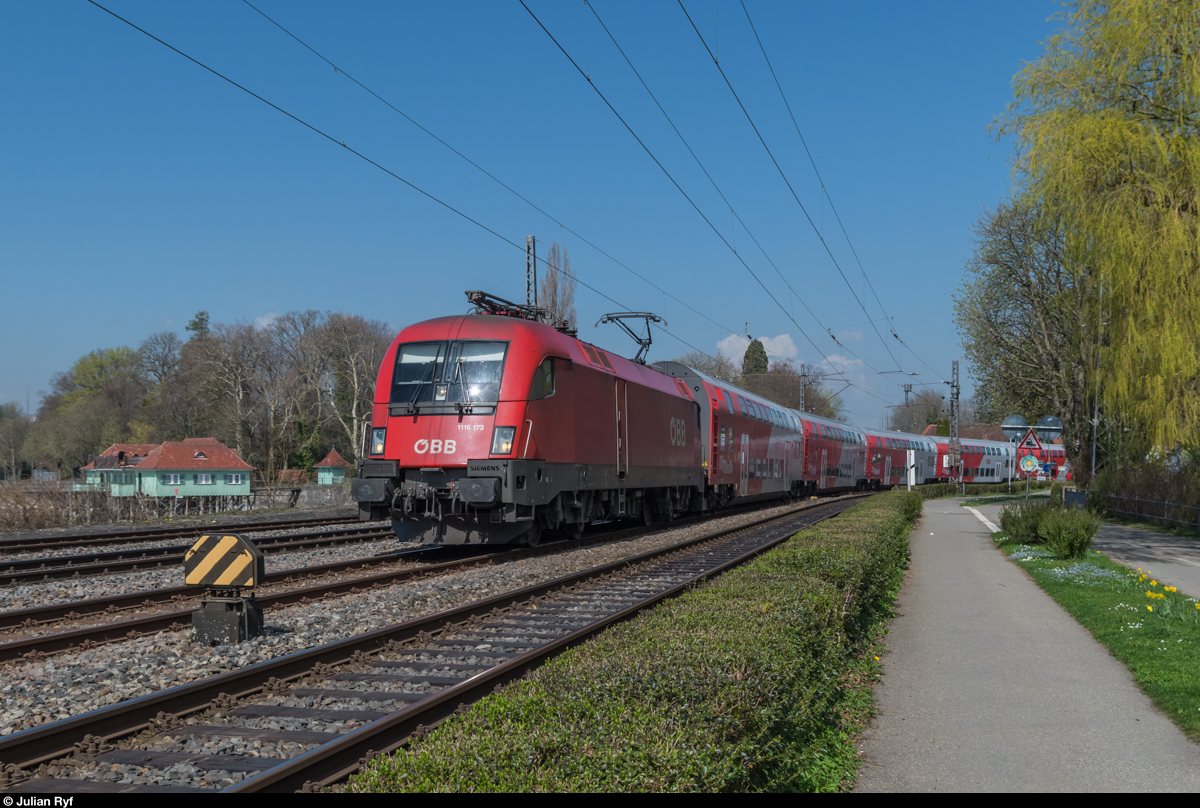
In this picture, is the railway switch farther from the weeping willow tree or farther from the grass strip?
the weeping willow tree

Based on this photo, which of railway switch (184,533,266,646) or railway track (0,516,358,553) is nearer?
railway switch (184,533,266,646)

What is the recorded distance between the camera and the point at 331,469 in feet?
218

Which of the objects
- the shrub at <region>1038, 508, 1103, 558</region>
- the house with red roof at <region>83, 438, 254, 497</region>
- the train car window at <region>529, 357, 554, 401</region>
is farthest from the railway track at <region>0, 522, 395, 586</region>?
the house with red roof at <region>83, 438, 254, 497</region>

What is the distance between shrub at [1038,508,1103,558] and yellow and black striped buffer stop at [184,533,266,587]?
1463 cm

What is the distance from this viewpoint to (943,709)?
6836 mm

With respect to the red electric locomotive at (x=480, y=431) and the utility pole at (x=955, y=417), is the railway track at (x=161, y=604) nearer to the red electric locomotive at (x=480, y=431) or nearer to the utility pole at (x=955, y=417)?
the red electric locomotive at (x=480, y=431)

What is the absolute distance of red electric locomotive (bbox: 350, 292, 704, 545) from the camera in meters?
13.3

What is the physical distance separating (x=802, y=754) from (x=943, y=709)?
7.54ft

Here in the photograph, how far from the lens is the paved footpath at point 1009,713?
5.30 meters

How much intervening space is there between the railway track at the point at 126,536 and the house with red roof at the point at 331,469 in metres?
44.6

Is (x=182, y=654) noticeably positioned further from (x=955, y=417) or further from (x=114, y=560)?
(x=955, y=417)

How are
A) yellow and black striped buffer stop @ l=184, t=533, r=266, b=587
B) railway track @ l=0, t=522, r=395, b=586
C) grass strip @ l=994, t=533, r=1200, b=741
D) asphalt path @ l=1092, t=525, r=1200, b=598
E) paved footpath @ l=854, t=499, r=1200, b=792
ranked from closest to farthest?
paved footpath @ l=854, t=499, r=1200, b=792 < grass strip @ l=994, t=533, r=1200, b=741 < yellow and black striped buffer stop @ l=184, t=533, r=266, b=587 < railway track @ l=0, t=522, r=395, b=586 < asphalt path @ l=1092, t=525, r=1200, b=598

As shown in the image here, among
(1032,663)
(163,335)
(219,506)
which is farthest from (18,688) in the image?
(163,335)

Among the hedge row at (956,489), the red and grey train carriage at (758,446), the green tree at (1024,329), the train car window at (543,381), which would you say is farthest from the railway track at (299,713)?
the hedge row at (956,489)
